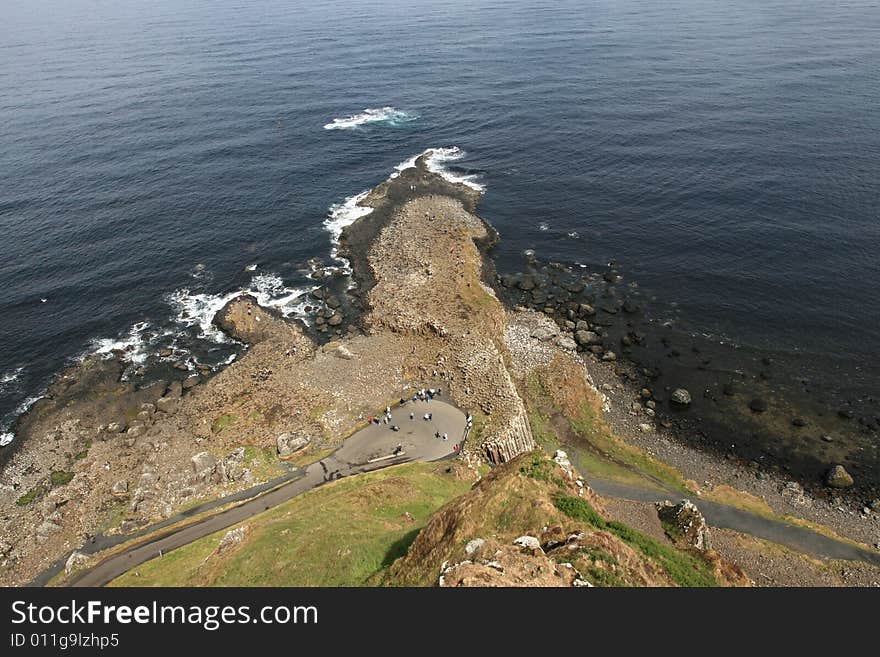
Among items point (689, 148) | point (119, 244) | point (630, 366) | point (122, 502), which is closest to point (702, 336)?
point (630, 366)

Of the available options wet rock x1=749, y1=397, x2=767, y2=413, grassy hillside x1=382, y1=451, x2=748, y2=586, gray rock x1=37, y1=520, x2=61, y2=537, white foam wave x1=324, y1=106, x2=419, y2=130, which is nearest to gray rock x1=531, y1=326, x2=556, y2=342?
wet rock x1=749, y1=397, x2=767, y2=413

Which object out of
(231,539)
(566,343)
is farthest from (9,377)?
(566,343)

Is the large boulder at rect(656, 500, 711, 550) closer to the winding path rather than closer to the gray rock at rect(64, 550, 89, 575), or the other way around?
the winding path

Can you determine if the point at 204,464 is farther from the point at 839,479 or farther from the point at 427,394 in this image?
the point at 839,479

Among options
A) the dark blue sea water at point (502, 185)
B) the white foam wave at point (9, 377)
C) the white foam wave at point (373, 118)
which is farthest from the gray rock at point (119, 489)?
the white foam wave at point (373, 118)

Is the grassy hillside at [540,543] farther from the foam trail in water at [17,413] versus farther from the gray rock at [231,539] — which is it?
the foam trail in water at [17,413]

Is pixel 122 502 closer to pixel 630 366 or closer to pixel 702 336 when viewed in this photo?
pixel 630 366
